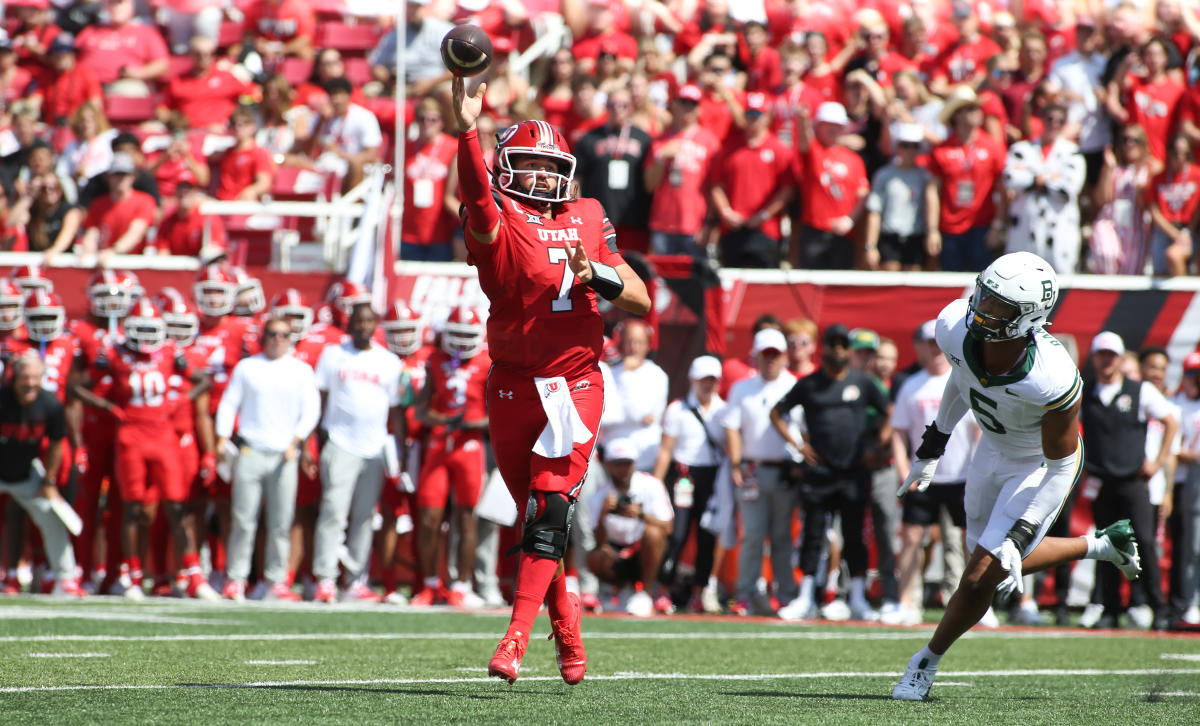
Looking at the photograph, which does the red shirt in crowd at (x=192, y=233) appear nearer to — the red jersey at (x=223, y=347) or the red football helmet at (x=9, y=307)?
the red jersey at (x=223, y=347)

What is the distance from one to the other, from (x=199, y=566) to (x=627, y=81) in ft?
18.4

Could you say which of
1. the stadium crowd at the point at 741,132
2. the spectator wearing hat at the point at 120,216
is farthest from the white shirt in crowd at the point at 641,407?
the spectator wearing hat at the point at 120,216

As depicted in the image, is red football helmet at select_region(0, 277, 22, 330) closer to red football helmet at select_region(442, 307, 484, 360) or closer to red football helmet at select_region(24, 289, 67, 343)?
red football helmet at select_region(24, 289, 67, 343)

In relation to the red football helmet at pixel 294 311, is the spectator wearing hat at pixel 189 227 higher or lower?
higher

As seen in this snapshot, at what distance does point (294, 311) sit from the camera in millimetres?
12094

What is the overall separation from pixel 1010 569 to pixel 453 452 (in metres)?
6.23

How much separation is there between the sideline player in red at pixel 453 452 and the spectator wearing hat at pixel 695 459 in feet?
4.39

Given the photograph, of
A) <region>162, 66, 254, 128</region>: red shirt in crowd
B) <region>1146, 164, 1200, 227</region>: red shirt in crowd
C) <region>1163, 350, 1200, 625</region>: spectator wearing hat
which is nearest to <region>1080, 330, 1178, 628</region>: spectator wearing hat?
<region>1163, 350, 1200, 625</region>: spectator wearing hat

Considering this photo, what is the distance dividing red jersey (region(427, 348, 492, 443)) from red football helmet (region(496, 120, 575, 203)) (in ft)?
18.7

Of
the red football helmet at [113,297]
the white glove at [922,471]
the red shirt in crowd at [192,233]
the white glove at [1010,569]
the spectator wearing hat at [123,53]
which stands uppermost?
the spectator wearing hat at [123,53]

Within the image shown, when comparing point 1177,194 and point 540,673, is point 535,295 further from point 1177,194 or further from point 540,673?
point 1177,194

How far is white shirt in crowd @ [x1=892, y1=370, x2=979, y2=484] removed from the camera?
10672 mm

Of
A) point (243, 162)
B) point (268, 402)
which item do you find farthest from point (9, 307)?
point (243, 162)

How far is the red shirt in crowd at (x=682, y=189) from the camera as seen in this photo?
42.3 feet
